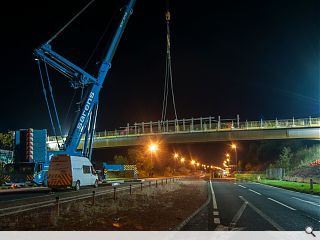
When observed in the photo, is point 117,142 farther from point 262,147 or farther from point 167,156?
point 262,147

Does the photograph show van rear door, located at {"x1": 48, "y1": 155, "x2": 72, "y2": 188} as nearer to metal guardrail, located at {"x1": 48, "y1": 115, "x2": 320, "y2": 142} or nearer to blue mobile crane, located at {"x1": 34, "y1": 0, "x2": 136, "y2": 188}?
blue mobile crane, located at {"x1": 34, "y1": 0, "x2": 136, "y2": 188}

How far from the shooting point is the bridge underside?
209 ft

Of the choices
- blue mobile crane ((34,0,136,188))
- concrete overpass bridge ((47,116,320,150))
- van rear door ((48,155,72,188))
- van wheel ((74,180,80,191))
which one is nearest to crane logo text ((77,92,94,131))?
blue mobile crane ((34,0,136,188))

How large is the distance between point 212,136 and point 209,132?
89cm

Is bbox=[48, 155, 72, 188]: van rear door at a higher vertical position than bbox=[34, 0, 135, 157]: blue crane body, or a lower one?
lower

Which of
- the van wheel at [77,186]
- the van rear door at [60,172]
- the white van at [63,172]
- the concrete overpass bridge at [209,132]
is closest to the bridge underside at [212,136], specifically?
the concrete overpass bridge at [209,132]

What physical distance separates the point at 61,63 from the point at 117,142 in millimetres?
45576

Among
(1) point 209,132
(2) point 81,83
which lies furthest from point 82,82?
(1) point 209,132

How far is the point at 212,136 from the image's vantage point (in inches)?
2773

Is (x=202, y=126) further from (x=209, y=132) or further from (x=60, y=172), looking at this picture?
(x=60, y=172)

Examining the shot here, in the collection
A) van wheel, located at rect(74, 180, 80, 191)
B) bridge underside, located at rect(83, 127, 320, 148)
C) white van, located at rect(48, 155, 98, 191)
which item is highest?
bridge underside, located at rect(83, 127, 320, 148)

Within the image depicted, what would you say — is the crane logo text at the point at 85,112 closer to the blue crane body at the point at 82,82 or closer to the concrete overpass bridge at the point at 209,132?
the blue crane body at the point at 82,82

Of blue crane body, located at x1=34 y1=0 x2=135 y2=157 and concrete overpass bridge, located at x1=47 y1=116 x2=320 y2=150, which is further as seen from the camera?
concrete overpass bridge, located at x1=47 y1=116 x2=320 y2=150

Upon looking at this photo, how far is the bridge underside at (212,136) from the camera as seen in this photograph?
209 ft
